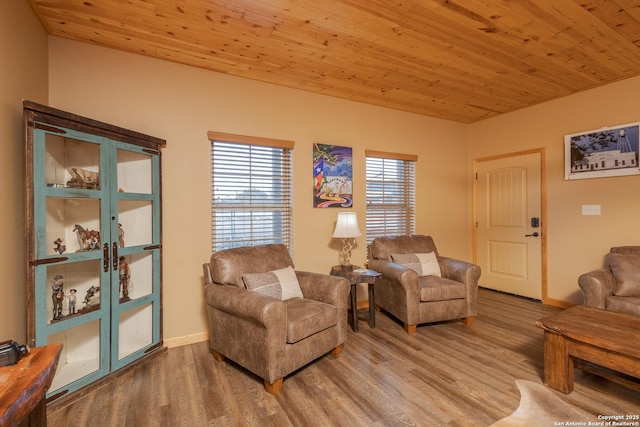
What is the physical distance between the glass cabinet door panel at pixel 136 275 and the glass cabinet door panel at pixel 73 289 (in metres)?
0.22

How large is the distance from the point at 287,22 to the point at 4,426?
2.51m

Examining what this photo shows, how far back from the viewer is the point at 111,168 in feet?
7.37

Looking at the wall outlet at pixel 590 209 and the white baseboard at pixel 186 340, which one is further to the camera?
the wall outlet at pixel 590 209

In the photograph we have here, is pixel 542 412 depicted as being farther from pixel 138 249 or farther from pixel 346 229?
pixel 138 249

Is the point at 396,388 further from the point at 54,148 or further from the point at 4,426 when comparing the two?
the point at 54,148

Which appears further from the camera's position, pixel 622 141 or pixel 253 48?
pixel 622 141

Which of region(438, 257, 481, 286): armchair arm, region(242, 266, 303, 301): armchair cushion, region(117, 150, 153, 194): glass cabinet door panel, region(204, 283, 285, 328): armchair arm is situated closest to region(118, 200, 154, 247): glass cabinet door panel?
region(117, 150, 153, 194): glass cabinet door panel

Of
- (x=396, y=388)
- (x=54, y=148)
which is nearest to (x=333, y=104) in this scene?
(x=54, y=148)

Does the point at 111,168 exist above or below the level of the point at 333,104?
below

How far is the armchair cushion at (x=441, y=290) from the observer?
3.05 metres

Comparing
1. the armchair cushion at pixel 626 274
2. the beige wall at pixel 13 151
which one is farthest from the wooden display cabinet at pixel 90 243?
the armchair cushion at pixel 626 274

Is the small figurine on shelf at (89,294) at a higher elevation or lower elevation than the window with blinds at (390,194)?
lower

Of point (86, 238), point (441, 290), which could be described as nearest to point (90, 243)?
point (86, 238)

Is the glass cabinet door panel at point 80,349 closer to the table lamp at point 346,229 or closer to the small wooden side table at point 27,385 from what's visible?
the small wooden side table at point 27,385
